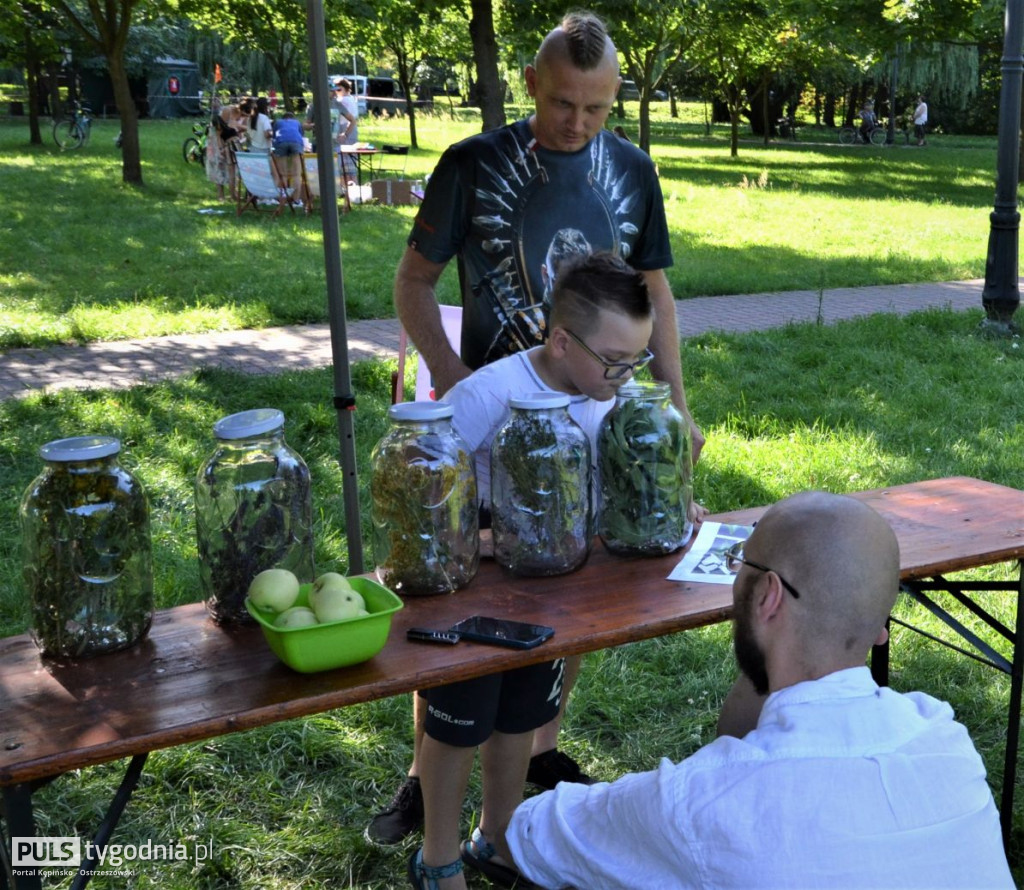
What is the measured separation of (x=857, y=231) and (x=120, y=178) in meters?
12.5

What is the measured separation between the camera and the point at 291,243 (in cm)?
1359

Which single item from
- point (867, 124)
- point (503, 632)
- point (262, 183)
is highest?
point (867, 124)

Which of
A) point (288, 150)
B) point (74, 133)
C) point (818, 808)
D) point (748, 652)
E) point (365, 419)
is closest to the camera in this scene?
point (818, 808)

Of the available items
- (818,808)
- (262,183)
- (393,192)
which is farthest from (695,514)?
(393,192)

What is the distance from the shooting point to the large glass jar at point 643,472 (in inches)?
101

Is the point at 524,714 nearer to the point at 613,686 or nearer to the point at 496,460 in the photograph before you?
the point at 496,460

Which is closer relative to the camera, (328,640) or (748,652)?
(748,652)

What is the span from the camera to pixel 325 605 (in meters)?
2.07

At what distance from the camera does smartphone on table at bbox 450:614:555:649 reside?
7.18 ft

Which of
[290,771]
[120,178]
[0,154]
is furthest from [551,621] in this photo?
[0,154]

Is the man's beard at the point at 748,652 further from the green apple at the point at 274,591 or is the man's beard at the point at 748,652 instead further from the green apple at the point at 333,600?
the green apple at the point at 274,591

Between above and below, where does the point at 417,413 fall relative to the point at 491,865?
above

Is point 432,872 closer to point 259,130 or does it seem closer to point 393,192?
point 393,192

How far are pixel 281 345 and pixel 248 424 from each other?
21.8 feet
